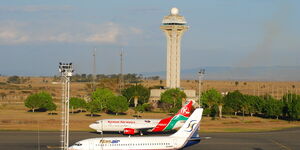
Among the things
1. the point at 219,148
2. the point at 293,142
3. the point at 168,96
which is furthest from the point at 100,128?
the point at 168,96

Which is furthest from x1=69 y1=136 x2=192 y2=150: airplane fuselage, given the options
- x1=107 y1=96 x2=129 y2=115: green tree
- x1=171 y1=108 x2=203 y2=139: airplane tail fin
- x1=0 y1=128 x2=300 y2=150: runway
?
x1=107 y1=96 x2=129 y2=115: green tree

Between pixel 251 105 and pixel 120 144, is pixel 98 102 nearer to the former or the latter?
pixel 251 105

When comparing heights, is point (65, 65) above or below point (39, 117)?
above

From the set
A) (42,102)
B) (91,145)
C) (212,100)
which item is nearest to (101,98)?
(42,102)

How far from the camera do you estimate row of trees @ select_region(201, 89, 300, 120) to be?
126 m

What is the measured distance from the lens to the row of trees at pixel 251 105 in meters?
126

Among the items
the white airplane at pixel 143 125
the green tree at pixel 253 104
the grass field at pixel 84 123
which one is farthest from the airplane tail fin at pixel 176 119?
the green tree at pixel 253 104

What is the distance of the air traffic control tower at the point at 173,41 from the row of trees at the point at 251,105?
21.5m

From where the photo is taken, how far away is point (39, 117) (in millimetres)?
119625

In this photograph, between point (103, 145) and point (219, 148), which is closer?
point (103, 145)

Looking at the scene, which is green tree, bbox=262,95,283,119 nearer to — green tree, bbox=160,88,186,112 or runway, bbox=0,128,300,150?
green tree, bbox=160,88,186,112

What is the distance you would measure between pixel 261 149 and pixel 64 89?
106 feet

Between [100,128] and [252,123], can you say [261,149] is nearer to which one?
[100,128]

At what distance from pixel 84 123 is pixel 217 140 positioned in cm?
3613
